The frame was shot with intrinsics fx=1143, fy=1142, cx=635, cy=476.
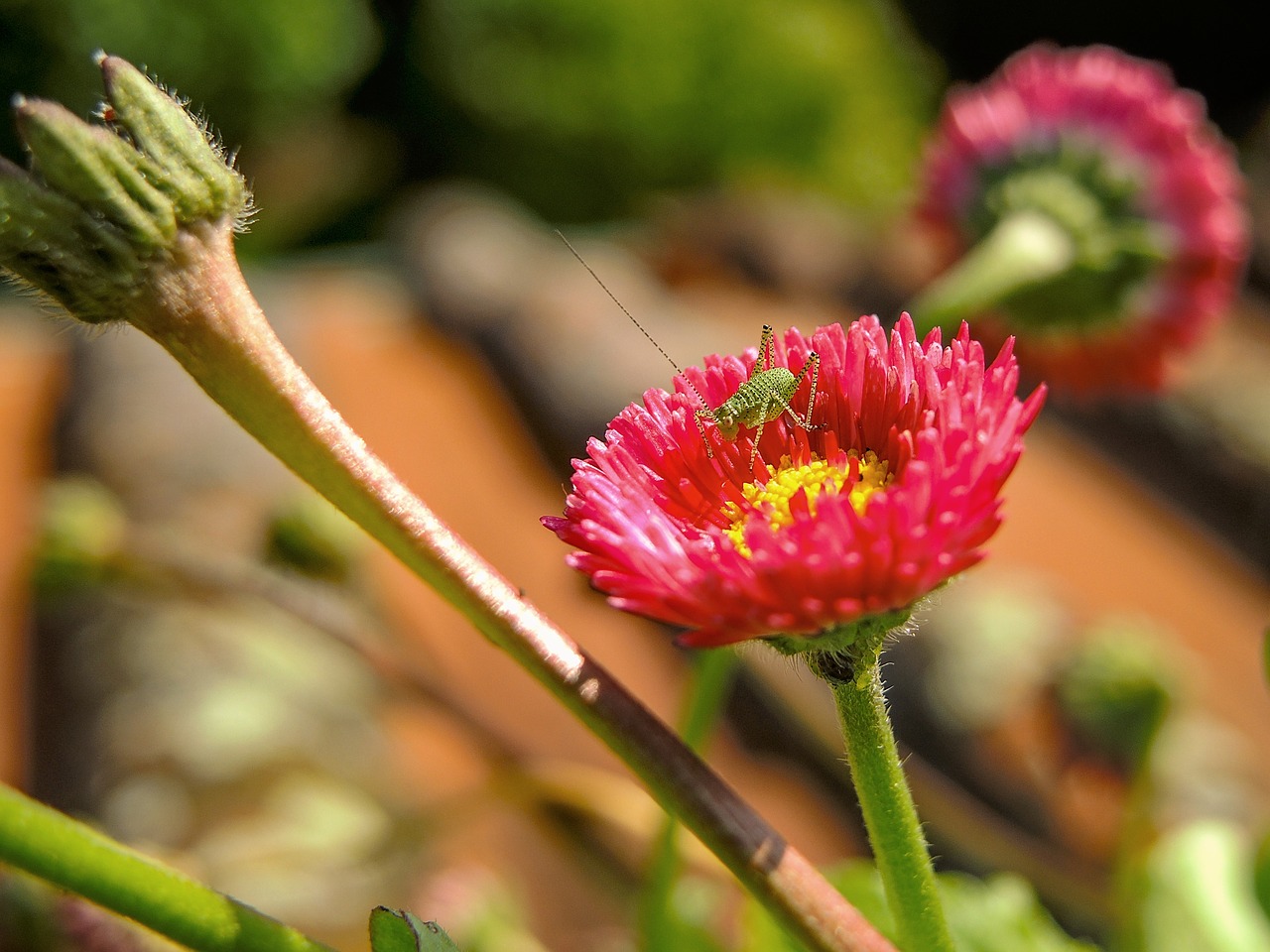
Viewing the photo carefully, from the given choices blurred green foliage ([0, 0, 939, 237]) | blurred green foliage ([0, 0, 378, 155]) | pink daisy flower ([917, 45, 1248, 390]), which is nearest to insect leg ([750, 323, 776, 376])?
pink daisy flower ([917, 45, 1248, 390])

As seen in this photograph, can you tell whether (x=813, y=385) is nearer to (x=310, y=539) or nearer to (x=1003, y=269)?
(x=1003, y=269)

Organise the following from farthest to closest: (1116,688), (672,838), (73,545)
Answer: (1116,688), (73,545), (672,838)

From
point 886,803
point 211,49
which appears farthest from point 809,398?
point 211,49

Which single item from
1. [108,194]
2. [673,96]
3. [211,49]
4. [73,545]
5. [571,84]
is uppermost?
[673,96]

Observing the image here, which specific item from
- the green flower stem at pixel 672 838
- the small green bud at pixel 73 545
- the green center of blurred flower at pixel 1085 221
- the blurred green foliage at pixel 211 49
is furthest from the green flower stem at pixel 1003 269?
the blurred green foliage at pixel 211 49

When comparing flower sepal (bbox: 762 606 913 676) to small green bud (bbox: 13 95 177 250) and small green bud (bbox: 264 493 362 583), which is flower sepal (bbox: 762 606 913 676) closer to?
small green bud (bbox: 13 95 177 250)
